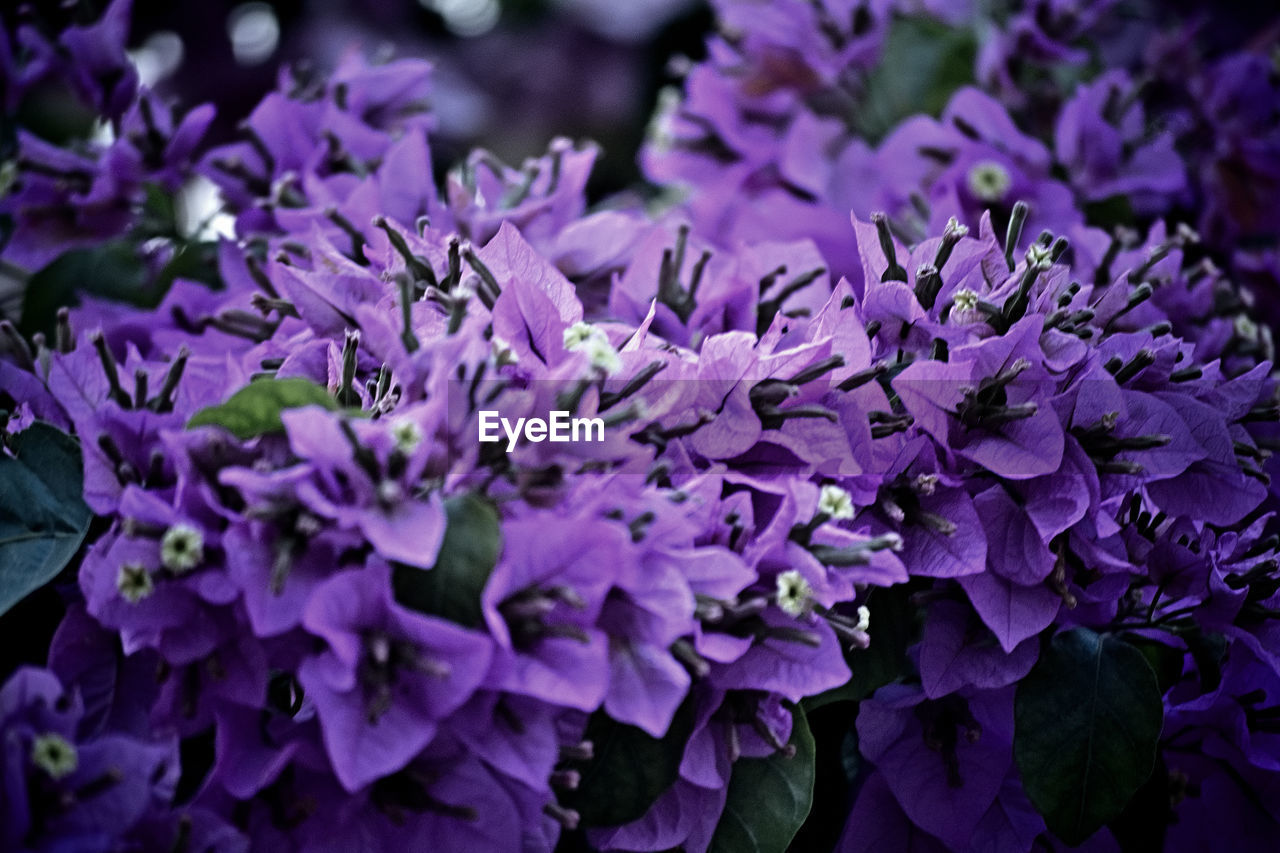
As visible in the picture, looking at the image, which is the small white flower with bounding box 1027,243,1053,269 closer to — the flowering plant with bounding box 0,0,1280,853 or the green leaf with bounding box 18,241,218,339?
the flowering plant with bounding box 0,0,1280,853

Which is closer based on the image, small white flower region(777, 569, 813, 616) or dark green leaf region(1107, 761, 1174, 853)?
small white flower region(777, 569, 813, 616)

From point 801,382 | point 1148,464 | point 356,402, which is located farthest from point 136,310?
point 1148,464

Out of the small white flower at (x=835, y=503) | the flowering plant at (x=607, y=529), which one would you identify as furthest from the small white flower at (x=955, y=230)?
the small white flower at (x=835, y=503)

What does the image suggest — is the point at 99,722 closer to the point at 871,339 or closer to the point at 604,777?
the point at 604,777

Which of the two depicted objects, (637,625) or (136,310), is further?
(136,310)

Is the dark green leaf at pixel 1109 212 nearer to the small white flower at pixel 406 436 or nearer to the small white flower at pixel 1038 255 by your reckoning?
the small white flower at pixel 1038 255

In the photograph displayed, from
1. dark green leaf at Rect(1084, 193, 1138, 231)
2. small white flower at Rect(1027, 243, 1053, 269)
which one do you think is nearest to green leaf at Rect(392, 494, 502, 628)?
small white flower at Rect(1027, 243, 1053, 269)

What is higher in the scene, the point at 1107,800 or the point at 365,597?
the point at 365,597
